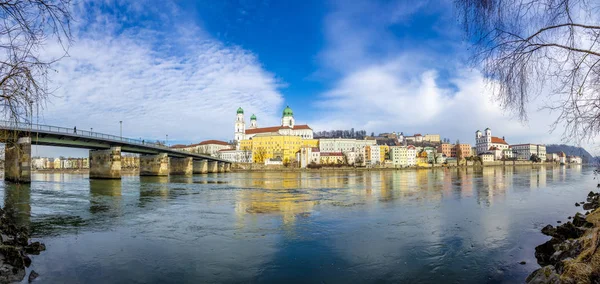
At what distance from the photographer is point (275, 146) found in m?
176

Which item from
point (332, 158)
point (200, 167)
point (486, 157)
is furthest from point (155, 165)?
point (486, 157)

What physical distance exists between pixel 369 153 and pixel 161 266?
170m

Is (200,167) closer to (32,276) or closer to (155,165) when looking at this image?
(155,165)

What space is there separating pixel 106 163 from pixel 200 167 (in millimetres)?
45688

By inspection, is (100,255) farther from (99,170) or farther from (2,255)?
(99,170)

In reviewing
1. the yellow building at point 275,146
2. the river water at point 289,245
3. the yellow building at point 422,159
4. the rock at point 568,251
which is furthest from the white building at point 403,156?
the rock at point 568,251

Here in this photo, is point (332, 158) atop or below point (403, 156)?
below

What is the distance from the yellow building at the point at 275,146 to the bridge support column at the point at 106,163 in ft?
359

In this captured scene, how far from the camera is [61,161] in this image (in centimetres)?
19988

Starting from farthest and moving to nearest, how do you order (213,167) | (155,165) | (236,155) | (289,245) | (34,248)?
1. (236,155)
2. (213,167)
3. (155,165)
4. (289,245)
5. (34,248)

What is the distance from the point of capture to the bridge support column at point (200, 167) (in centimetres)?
10256

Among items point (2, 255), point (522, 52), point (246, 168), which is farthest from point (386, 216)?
point (246, 168)

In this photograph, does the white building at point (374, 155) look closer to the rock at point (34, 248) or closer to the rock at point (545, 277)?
the rock at point (34, 248)

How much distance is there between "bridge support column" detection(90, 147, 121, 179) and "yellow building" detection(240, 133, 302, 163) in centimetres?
10952
